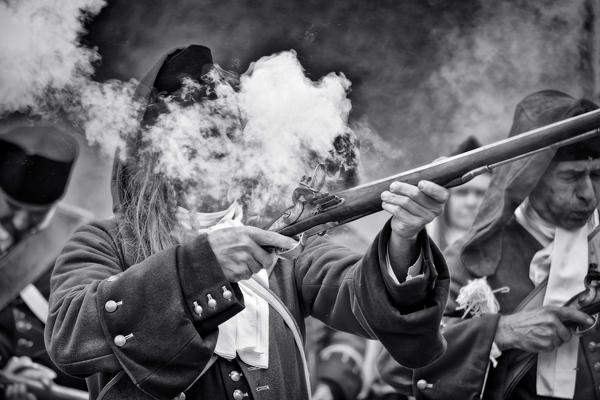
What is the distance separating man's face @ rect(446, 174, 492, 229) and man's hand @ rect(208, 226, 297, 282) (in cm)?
283

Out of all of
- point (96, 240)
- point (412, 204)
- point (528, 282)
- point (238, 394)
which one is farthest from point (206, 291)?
point (528, 282)

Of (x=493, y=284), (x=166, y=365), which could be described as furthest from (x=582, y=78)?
(x=166, y=365)

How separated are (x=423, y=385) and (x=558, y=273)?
0.89 meters

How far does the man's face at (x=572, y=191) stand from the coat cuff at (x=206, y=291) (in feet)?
7.10

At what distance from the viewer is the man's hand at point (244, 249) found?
96.9 inches

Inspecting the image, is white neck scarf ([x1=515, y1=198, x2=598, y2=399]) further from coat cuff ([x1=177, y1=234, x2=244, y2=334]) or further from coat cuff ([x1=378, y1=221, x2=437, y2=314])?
coat cuff ([x1=177, y1=234, x2=244, y2=334])

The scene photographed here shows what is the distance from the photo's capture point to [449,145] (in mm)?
4145

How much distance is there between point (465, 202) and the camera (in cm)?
534

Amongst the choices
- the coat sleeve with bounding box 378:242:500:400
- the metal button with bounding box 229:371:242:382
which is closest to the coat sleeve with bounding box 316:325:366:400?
the coat sleeve with bounding box 378:242:500:400

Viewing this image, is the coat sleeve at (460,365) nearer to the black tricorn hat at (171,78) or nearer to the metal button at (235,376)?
the metal button at (235,376)

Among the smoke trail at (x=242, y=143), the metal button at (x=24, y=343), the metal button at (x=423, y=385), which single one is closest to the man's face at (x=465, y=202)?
the metal button at (x=423, y=385)

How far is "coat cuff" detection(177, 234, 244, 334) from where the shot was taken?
2430 millimetres

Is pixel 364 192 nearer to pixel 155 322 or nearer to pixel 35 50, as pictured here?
pixel 155 322

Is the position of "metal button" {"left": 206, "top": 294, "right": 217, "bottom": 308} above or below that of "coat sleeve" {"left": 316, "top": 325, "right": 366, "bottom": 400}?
above
